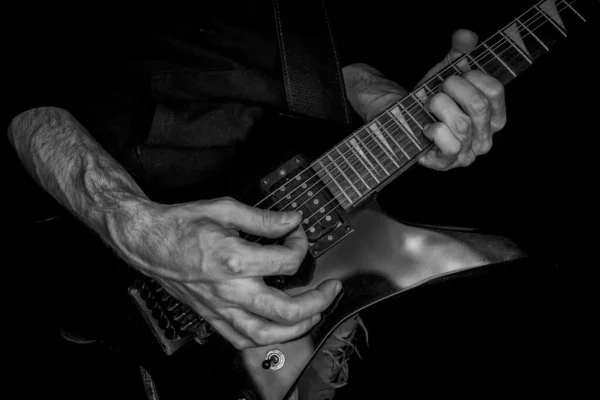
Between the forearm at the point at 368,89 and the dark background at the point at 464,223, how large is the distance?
126mm

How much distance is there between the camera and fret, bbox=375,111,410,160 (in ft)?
3.29

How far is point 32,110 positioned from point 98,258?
42 centimetres

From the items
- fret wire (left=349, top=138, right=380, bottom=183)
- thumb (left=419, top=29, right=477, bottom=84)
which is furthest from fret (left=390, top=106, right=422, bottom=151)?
thumb (left=419, top=29, right=477, bottom=84)

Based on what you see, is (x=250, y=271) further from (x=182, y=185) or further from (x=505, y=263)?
(x=505, y=263)

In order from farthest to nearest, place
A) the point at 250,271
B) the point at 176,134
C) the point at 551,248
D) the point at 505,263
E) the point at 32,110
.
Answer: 1. the point at 551,248
2. the point at 176,134
3. the point at 32,110
4. the point at 505,263
5. the point at 250,271

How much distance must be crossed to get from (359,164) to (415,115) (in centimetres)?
20

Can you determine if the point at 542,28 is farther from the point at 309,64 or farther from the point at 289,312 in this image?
the point at 289,312

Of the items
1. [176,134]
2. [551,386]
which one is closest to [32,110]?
[176,134]

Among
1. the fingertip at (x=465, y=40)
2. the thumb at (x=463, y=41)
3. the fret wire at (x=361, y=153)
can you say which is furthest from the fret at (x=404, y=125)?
the fingertip at (x=465, y=40)

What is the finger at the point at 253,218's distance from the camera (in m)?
0.82

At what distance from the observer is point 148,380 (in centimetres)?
113

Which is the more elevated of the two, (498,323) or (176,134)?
(176,134)

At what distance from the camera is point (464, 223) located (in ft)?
4.65

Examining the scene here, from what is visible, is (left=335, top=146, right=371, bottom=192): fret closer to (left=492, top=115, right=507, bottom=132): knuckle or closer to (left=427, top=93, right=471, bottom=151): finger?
(left=427, top=93, right=471, bottom=151): finger
